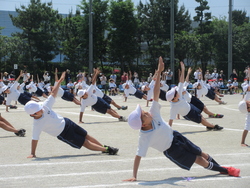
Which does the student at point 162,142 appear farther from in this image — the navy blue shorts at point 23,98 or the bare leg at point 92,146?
the navy blue shorts at point 23,98

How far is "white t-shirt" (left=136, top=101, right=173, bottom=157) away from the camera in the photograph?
651cm

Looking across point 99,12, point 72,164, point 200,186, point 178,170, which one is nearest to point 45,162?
point 72,164

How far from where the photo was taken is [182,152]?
665 cm

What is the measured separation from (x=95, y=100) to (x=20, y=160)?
681cm

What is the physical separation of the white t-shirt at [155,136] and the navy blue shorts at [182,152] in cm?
11

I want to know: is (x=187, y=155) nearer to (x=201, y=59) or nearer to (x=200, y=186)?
(x=200, y=186)

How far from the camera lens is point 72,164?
26.8 feet

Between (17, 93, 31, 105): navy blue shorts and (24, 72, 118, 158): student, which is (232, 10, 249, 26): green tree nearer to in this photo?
(17, 93, 31, 105): navy blue shorts

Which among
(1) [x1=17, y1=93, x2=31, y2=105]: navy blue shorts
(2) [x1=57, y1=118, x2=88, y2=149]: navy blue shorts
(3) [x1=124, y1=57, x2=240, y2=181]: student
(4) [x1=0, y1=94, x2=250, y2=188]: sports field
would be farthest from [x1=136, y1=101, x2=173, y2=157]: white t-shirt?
(1) [x1=17, y1=93, x2=31, y2=105]: navy blue shorts

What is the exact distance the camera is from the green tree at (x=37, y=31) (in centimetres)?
4347

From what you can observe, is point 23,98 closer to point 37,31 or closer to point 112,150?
point 112,150

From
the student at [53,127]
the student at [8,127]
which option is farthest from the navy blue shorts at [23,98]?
the student at [53,127]

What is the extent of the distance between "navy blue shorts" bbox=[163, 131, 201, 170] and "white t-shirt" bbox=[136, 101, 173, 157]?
108 mm

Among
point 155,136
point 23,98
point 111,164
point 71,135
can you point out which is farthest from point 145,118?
point 23,98
